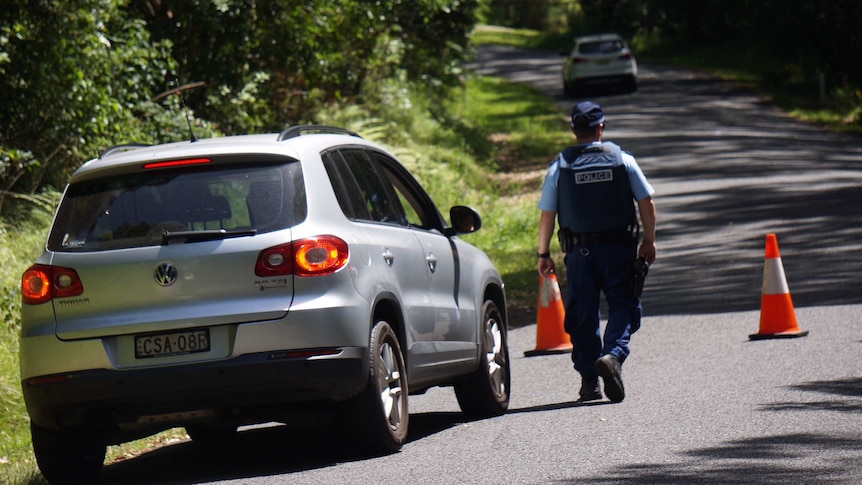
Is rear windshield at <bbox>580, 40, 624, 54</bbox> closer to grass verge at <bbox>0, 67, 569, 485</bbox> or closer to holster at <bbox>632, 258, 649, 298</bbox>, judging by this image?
grass verge at <bbox>0, 67, 569, 485</bbox>

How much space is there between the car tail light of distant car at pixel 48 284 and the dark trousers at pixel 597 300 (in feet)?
11.4

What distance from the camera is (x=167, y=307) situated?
6.84m

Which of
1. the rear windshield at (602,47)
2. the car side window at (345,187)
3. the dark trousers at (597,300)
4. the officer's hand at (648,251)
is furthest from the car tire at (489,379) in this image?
the rear windshield at (602,47)

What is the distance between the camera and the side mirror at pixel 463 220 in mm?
8789

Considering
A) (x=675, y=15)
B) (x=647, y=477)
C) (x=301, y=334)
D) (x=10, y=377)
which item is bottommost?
(x=675, y=15)

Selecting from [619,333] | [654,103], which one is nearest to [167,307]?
[619,333]

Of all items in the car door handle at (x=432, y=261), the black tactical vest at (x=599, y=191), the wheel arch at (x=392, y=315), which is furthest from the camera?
the black tactical vest at (x=599, y=191)

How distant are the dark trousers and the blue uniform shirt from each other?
0.35 meters

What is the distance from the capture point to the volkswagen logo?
6855 mm

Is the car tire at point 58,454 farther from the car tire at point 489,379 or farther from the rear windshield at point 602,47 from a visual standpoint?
the rear windshield at point 602,47

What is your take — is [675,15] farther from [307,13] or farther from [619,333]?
[619,333]

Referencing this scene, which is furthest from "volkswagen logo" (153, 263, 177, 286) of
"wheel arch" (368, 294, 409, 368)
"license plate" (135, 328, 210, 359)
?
"wheel arch" (368, 294, 409, 368)

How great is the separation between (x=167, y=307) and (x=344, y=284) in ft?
2.80

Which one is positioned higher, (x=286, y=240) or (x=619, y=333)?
(x=286, y=240)
